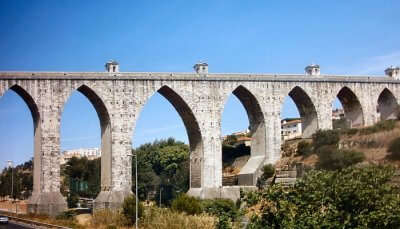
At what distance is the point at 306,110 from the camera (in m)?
54.8

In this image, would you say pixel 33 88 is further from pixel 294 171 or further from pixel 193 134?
pixel 294 171

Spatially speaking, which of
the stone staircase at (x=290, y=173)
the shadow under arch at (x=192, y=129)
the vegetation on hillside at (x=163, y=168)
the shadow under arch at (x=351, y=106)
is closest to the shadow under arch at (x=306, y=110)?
the shadow under arch at (x=351, y=106)

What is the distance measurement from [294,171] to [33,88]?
67.5 feet

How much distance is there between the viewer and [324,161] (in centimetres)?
4431

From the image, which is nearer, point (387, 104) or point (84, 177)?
point (387, 104)

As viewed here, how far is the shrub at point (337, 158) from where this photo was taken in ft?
136

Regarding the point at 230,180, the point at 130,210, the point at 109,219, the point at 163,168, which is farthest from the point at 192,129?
the point at 163,168

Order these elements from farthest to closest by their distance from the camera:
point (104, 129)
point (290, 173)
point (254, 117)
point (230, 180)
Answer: point (230, 180) → point (254, 117) → point (104, 129) → point (290, 173)

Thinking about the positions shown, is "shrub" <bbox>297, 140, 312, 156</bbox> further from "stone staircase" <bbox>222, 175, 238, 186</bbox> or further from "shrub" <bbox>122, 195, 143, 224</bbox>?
"shrub" <bbox>122, 195, 143, 224</bbox>

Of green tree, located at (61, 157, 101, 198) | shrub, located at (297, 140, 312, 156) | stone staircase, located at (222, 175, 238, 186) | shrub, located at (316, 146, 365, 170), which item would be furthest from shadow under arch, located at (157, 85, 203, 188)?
green tree, located at (61, 157, 101, 198)

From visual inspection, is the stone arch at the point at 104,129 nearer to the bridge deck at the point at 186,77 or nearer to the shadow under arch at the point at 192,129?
the bridge deck at the point at 186,77

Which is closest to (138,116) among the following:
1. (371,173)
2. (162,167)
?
(371,173)

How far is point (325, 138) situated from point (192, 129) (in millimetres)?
10725

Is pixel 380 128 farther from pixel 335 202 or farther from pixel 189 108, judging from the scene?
pixel 335 202
